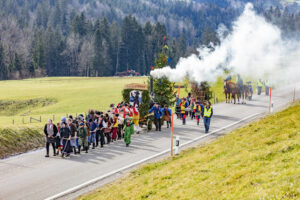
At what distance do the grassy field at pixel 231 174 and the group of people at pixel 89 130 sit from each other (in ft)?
13.9

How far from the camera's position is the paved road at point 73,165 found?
1216cm

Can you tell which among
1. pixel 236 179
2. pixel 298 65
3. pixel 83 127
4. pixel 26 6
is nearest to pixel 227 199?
pixel 236 179

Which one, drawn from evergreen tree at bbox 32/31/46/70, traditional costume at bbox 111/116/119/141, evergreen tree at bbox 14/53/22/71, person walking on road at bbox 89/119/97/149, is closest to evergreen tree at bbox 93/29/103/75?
evergreen tree at bbox 32/31/46/70

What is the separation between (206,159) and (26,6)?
209074mm

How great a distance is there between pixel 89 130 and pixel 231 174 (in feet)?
32.5

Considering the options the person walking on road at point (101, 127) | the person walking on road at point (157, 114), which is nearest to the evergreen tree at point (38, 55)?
the person walking on road at point (157, 114)

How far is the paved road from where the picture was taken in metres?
12.2

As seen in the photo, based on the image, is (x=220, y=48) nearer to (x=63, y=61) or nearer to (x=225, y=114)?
(x=225, y=114)

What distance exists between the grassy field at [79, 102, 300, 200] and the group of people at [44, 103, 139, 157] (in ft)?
13.9

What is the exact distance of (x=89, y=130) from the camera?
17.8m

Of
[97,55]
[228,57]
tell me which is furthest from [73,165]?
[97,55]

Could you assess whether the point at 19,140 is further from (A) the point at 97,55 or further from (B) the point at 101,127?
(A) the point at 97,55

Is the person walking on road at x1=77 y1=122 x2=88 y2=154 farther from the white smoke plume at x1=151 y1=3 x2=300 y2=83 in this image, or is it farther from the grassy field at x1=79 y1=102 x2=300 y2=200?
the white smoke plume at x1=151 y1=3 x2=300 y2=83

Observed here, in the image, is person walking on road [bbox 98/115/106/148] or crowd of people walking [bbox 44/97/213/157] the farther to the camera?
person walking on road [bbox 98/115/106/148]
